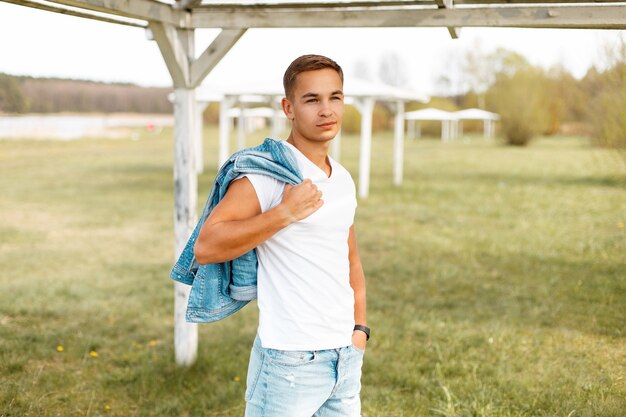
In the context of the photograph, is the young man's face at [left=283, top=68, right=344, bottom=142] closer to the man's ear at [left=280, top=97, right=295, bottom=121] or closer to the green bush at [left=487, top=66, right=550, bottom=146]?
the man's ear at [left=280, top=97, right=295, bottom=121]

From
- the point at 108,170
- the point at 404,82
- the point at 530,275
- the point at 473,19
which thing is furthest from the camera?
the point at 404,82

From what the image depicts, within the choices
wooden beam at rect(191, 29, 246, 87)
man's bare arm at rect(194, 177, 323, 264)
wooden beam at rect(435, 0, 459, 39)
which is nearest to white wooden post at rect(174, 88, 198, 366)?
wooden beam at rect(191, 29, 246, 87)

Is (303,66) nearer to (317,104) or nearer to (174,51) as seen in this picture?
(317,104)

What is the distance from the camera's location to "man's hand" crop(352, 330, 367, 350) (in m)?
2.50

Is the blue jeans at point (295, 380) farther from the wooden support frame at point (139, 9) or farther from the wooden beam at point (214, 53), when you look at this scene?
the wooden beam at point (214, 53)

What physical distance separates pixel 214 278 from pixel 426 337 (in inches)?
150

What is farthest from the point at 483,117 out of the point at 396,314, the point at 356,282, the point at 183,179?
the point at 356,282

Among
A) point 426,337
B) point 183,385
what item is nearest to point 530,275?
point 426,337

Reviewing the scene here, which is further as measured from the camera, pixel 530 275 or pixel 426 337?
pixel 530 275

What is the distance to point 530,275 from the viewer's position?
8.02 metres

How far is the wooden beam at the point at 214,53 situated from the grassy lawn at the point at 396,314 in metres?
2.14

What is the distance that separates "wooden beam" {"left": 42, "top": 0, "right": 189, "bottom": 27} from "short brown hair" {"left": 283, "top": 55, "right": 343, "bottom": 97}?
1.60 m

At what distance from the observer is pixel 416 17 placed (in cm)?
395

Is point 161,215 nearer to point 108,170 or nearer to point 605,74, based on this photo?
point 605,74
